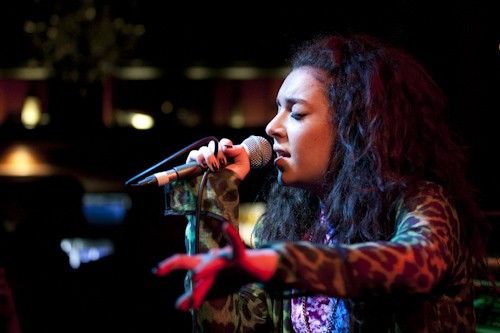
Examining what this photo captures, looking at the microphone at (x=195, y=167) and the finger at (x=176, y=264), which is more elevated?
the microphone at (x=195, y=167)

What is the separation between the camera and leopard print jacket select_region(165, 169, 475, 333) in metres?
A: 1.13

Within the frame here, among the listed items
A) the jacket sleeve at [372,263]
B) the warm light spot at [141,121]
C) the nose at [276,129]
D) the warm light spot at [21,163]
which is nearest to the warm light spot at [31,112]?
the warm light spot at [21,163]

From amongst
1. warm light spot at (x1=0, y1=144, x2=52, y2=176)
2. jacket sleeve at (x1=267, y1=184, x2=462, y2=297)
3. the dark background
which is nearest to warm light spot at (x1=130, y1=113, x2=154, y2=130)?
the dark background

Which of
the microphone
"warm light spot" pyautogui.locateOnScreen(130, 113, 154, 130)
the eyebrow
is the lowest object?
the microphone

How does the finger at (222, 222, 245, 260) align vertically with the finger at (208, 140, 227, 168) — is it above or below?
below

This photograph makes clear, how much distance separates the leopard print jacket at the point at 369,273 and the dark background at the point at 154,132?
852 mm

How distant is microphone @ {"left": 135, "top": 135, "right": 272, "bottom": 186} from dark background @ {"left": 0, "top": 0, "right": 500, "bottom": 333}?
2.31 feet

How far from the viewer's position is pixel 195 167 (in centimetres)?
181

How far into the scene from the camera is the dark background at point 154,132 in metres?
2.53

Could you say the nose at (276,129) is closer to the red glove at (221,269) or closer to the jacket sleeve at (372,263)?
the jacket sleeve at (372,263)

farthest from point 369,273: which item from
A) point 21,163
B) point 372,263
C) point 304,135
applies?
point 21,163

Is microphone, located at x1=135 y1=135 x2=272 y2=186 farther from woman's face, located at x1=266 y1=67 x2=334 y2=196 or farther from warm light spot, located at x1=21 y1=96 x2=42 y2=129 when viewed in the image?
warm light spot, located at x1=21 y1=96 x2=42 y2=129

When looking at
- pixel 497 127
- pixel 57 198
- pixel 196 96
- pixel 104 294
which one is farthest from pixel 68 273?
pixel 196 96

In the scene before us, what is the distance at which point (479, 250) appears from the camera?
1653mm
